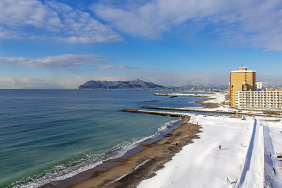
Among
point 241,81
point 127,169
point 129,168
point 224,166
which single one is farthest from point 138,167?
point 241,81

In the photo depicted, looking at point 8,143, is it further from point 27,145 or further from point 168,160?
point 168,160

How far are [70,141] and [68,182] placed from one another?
13434mm

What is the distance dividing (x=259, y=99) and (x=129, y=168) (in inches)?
2807

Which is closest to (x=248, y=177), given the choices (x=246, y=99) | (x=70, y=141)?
(x=70, y=141)

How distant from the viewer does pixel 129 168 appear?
20.2 metres

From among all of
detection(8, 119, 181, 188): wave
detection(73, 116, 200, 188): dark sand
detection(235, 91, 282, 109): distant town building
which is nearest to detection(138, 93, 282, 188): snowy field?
detection(73, 116, 200, 188): dark sand

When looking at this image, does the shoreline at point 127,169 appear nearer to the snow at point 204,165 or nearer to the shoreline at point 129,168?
the shoreline at point 129,168

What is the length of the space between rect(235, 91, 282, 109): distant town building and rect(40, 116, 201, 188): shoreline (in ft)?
184

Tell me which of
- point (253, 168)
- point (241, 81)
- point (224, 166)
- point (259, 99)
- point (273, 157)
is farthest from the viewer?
point (241, 81)

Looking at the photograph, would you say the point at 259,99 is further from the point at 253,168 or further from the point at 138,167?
the point at 138,167

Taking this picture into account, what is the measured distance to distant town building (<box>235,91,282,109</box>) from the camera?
234 ft

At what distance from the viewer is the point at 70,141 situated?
97.9 feet

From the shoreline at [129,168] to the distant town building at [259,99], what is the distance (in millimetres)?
56084

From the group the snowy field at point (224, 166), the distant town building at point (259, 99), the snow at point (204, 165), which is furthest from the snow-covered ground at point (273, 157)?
the distant town building at point (259, 99)
